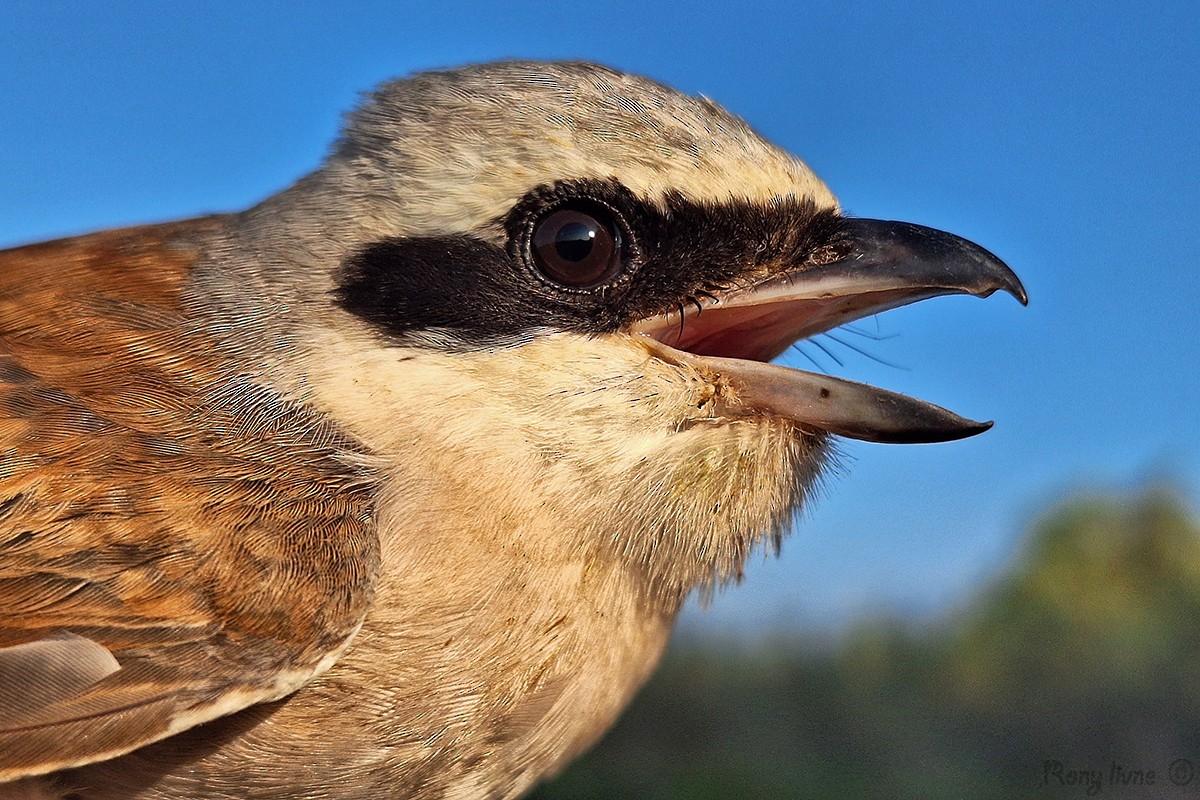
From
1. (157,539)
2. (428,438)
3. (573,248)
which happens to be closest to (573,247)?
(573,248)

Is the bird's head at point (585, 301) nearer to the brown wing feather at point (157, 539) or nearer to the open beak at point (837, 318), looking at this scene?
the open beak at point (837, 318)

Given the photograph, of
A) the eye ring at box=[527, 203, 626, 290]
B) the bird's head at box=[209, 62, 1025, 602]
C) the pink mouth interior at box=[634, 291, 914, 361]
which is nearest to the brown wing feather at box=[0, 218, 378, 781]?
the bird's head at box=[209, 62, 1025, 602]

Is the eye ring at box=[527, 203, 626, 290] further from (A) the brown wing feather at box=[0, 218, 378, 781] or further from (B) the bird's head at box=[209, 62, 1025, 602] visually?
(A) the brown wing feather at box=[0, 218, 378, 781]

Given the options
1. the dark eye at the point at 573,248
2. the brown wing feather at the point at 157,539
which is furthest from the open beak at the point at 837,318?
the brown wing feather at the point at 157,539

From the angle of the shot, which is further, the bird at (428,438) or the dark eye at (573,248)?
the dark eye at (573,248)

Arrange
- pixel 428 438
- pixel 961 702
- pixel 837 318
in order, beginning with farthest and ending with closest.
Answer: pixel 961 702 < pixel 837 318 < pixel 428 438

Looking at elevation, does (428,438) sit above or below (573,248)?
below

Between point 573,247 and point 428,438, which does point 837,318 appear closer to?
point 573,247

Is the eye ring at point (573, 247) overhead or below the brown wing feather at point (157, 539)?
overhead

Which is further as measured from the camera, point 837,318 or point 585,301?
point 837,318
